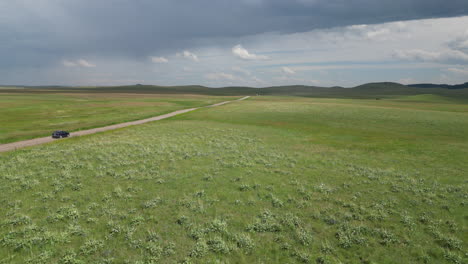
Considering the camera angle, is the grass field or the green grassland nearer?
the grass field

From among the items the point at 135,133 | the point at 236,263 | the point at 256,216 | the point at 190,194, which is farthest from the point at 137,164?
the point at 135,133

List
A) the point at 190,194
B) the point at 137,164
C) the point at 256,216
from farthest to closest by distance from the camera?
the point at 137,164 → the point at 190,194 → the point at 256,216

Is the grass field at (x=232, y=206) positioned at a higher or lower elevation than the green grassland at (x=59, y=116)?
lower

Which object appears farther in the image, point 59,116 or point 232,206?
point 59,116

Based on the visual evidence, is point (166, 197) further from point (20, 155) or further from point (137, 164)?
point (20, 155)

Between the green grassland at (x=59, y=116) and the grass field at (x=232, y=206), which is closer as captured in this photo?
the grass field at (x=232, y=206)

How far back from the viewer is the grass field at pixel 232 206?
10914 millimetres

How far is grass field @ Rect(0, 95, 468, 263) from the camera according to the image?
10914mm

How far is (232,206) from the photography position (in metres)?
15.4

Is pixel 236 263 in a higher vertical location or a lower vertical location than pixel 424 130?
lower

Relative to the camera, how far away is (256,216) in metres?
14.1

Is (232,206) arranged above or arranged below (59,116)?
below

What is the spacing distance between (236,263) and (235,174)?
11623 mm

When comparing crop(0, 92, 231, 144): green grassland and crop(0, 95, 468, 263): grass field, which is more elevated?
crop(0, 92, 231, 144): green grassland
